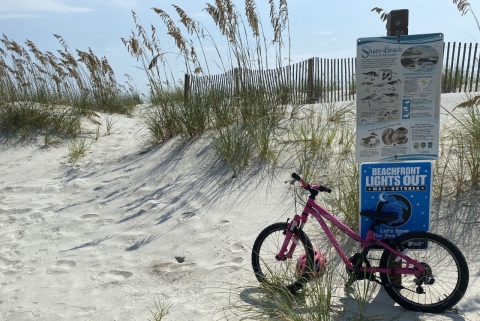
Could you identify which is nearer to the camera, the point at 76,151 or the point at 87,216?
the point at 87,216

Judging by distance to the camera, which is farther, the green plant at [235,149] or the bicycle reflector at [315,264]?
the green plant at [235,149]

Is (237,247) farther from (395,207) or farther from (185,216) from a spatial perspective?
(395,207)

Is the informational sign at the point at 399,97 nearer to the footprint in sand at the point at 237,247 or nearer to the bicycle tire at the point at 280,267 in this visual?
the bicycle tire at the point at 280,267

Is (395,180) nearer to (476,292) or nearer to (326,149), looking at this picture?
(476,292)

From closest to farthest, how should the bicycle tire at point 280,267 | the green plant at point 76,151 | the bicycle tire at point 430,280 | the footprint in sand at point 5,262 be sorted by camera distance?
the bicycle tire at point 430,280
the bicycle tire at point 280,267
the footprint in sand at point 5,262
the green plant at point 76,151

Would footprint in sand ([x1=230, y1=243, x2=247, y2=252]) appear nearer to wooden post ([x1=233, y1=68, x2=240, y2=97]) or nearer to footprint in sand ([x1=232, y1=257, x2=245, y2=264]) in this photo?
footprint in sand ([x1=232, y1=257, x2=245, y2=264])

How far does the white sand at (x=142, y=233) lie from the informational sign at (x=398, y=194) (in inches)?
18.1

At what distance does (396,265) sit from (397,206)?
0.40m

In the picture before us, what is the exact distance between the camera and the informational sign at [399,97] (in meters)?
2.81

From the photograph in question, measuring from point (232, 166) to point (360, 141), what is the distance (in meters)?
2.47

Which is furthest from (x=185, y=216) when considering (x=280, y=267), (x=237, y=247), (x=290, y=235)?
(x=290, y=235)

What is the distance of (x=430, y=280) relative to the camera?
8.45ft

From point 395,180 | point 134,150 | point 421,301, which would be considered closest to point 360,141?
point 395,180

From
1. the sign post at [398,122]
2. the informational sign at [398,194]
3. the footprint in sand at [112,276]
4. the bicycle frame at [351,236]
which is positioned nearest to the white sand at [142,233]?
the footprint in sand at [112,276]
